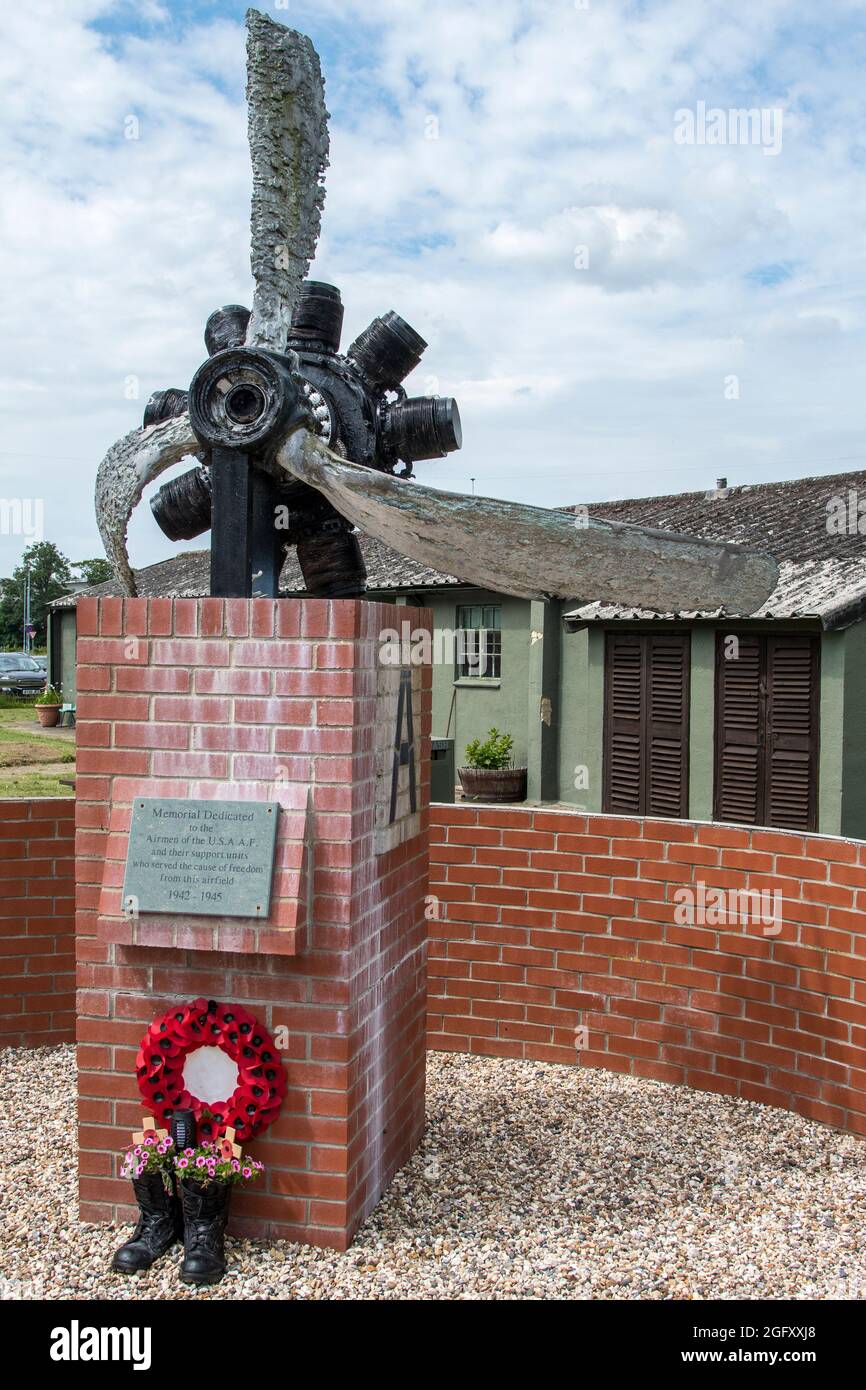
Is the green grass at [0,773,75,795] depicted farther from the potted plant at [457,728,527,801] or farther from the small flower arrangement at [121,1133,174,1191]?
the small flower arrangement at [121,1133,174,1191]

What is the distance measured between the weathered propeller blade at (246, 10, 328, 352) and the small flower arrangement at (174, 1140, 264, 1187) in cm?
271

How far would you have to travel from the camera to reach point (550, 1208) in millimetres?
4223

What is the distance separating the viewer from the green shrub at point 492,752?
52.6ft

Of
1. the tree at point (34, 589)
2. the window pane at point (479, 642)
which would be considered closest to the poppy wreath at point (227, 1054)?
the window pane at point (479, 642)

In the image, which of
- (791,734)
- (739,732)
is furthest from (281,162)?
(739,732)

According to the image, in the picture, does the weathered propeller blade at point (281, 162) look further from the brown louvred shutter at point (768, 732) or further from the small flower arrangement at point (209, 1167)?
the brown louvred shutter at point (768, 732)

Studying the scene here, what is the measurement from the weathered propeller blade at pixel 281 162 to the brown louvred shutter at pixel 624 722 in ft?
33.3

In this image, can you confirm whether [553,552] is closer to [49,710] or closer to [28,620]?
[49,710]

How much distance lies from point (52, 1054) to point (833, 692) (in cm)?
841

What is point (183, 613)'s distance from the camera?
12.5 ft

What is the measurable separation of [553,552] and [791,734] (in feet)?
30.1

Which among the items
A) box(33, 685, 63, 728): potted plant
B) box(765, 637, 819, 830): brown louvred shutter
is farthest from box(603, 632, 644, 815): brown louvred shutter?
box(33, 685, 63, 728): potted plant

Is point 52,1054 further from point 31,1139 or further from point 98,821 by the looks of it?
point 98,821

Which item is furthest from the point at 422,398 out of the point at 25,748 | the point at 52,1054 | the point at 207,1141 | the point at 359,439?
the point at 25,748
